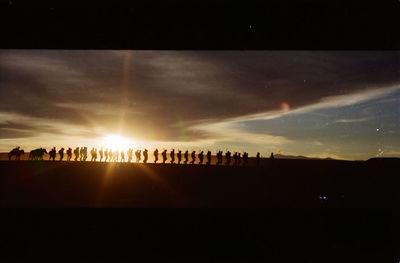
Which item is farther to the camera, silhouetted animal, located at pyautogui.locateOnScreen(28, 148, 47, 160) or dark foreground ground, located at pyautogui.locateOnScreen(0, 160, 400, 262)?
silhouetted animal, located at pyautogui.locateOnScreen(28, 148, 47, 160)

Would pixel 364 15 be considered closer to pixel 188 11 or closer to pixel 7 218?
pixel 188 11

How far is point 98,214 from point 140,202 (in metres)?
5.45

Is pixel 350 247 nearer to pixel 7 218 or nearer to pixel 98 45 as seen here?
pixel 7 218

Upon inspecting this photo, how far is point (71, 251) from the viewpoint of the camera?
10.2 feet

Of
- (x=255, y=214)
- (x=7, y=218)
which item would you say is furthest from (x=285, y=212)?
(x=7, y=218)

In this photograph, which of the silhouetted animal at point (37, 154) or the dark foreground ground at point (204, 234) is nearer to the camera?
the dark foreground ground at point (204, 234)

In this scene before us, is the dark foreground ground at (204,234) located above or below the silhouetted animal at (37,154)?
below

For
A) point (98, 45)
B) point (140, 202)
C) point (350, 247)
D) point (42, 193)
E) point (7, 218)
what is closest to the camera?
point (7, 218)

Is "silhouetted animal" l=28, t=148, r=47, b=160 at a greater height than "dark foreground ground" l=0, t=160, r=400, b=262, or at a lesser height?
greater

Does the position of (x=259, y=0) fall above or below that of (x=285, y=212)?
above

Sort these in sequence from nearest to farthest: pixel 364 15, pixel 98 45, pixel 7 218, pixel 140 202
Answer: pixel 7 218 → pixel 364 15 → pixel 98 45 → pixel 140 202

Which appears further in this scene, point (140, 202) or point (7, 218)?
point (140, 202)

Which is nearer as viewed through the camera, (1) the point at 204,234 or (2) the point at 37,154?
(1) the point at 204,234

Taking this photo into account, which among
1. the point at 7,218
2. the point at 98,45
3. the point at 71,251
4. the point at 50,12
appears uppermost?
the point at 50,12
